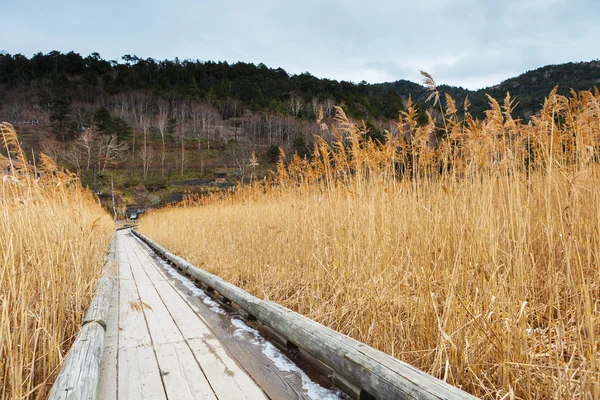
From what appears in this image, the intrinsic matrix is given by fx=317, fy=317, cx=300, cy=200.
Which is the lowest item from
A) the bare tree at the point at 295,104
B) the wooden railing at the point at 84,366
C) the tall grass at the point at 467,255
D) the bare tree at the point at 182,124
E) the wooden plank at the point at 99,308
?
the wooden plank at the point at 99,308

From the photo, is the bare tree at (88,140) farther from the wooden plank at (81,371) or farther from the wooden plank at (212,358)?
the wooden plank at (81,371)

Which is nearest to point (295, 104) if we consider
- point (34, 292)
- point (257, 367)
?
point (34, 292)

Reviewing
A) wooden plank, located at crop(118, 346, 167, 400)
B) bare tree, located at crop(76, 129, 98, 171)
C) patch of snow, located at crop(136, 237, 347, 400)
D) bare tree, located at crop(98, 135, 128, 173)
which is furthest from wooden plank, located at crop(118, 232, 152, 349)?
bare tree, located at crop(98, 135, 128, 173)

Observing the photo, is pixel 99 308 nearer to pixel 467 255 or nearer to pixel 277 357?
pixel 277 357

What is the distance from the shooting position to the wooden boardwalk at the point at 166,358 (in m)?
1.66

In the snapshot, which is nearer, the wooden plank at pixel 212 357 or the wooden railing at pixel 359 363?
the wooden railing at pixel 359 363

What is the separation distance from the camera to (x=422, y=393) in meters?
1.14

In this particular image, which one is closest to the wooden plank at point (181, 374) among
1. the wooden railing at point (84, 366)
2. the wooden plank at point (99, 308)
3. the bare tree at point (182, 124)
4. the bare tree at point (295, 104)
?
the wooden railing at point (84, 366)

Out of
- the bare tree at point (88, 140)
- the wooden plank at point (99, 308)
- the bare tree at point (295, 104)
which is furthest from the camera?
the bare tree at point (295, 104)

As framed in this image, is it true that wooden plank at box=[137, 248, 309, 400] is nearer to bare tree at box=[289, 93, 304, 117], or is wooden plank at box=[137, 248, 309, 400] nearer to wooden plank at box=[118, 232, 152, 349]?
wooden plank at box=[118, 232, 152, 349]

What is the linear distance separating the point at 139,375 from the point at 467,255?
77.2 inches

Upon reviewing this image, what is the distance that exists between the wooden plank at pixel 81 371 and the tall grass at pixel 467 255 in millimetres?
1402

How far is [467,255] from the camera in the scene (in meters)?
1.69

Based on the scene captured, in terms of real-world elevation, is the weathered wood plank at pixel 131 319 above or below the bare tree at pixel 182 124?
below
